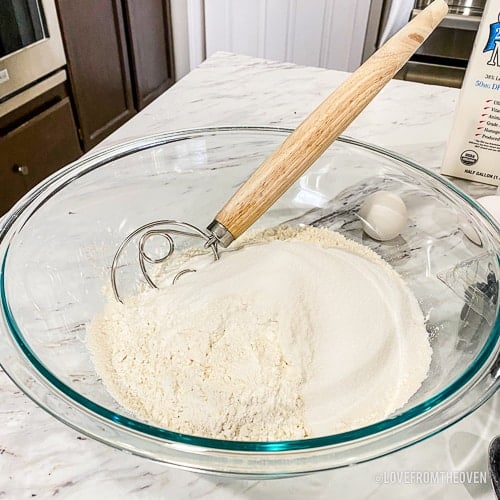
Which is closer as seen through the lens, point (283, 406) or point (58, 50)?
point (283, 406)

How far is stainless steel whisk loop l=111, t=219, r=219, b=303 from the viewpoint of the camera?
664 millimetres

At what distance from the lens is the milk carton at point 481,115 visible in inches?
→ 27.3

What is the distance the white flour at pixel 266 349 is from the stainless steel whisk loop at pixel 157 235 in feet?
0.13

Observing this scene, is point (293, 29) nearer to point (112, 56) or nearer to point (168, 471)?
point (112, 56)

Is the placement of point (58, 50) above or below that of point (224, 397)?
below

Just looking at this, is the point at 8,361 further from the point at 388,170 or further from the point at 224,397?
the point at 388,170

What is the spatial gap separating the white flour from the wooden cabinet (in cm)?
134

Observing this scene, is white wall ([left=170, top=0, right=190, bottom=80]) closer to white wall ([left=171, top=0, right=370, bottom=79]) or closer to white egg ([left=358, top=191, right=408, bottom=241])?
white wall ([left=171, top=0, right=370, bottom=79])

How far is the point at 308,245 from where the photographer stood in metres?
0.68

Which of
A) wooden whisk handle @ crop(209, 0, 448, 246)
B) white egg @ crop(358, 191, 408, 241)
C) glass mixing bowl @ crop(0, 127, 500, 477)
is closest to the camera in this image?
glass mixing bowl @ crop(0, 127, 500, 477)

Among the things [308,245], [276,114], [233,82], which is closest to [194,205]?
[308,245]

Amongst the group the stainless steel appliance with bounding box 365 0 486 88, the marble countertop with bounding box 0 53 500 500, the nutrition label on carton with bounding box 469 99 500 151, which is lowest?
the stainless steel appliance with bounding box 365 0 486 88

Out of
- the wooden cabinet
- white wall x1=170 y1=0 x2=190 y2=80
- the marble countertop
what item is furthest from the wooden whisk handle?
white wall x1=170 y1=0 x2=190 y2=80

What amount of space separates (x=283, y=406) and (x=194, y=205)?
15.5 inches
